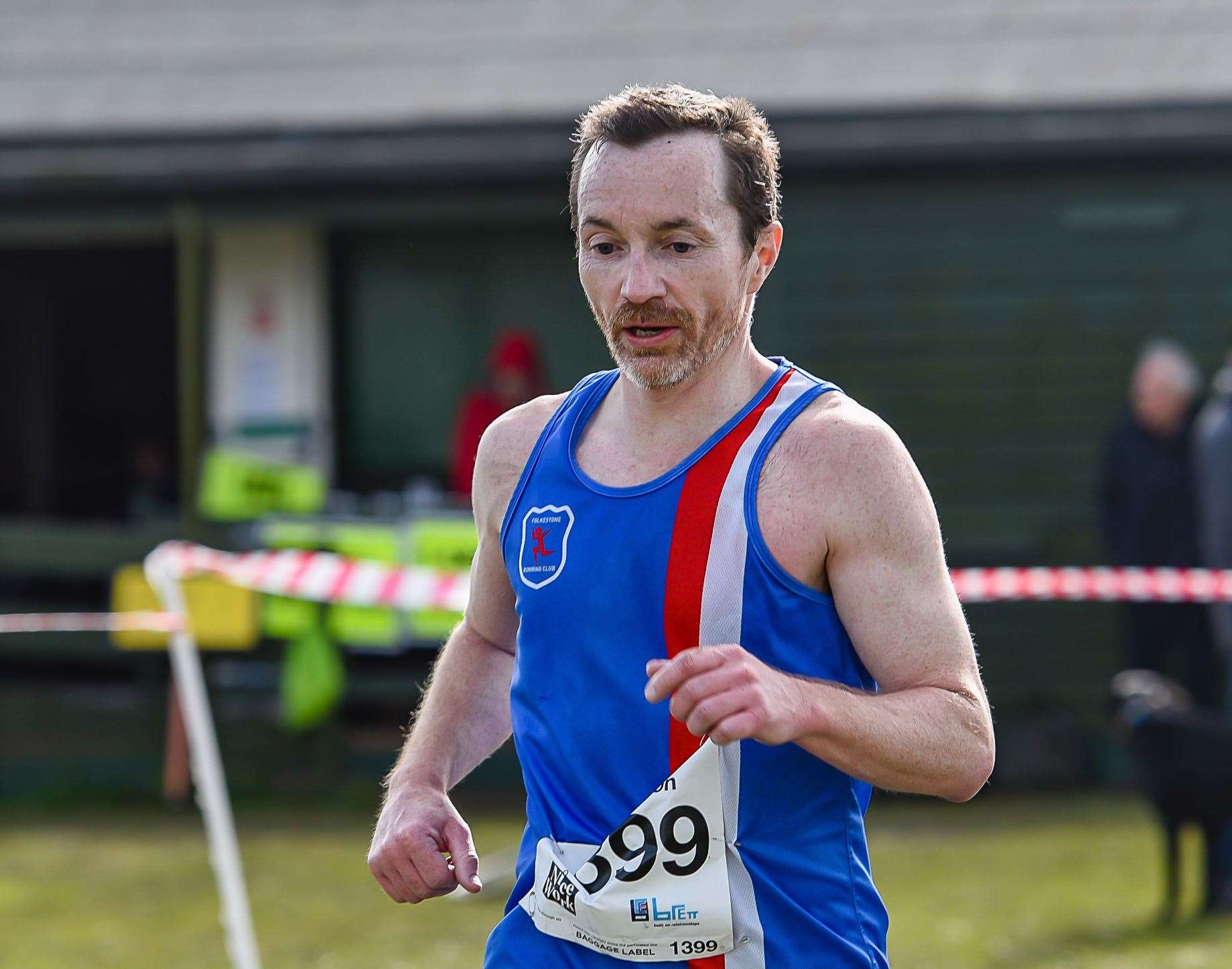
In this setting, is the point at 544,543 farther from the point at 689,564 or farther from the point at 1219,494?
the point at 1219,494

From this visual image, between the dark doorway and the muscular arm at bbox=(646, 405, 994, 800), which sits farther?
the dark doorway

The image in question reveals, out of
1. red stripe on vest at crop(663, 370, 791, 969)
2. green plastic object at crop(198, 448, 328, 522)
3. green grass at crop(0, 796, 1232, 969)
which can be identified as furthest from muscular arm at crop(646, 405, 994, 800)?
green plastic object at crop(198, 448, 328, 522)

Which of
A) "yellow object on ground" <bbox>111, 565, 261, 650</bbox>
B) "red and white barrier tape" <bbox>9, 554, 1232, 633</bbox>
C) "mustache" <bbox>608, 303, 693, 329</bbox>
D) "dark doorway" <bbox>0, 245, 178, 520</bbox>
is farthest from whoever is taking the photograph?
→ "dark doorway" <bbox>0, 245, 178, 520</bbox>

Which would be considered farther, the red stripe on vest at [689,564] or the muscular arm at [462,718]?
the muscular arm at [462,718]

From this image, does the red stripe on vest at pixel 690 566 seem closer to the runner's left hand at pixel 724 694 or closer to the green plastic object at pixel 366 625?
the runner's left hand at pixel 724 694

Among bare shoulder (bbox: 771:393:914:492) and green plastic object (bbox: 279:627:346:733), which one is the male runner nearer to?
bare shoulder (bbox: 771:393:914:492)

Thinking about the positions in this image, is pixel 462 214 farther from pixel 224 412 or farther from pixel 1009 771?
pixel 1009 771

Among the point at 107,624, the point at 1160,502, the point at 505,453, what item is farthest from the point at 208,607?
the point at 505,453

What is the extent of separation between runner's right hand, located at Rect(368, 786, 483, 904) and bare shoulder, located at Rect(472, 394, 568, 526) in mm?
476

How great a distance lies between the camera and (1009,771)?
396 inches

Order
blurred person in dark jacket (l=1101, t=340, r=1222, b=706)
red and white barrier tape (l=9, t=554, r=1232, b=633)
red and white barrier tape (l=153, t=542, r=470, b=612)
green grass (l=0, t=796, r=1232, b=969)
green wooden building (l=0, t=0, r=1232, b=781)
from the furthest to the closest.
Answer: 1. green wooden building (l=0, t=0, r=1232, b=781)
2. blurred person in dark jacket (l=1101, t=340, r=1222, b=706)
3. red and white barrier tape (l=153, t=542, r=470, b=612)
4. red and white barrier tape (l=9, t=554, r=1232, b=633)
5. green grass (l=0, t=796, r=1232, b=969)

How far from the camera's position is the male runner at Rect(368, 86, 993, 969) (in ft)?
8.20

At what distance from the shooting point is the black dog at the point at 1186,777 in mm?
7207

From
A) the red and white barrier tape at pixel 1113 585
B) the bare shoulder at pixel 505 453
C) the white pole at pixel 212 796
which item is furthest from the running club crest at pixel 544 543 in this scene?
the red and white barrier tape at pixel 1113 585
